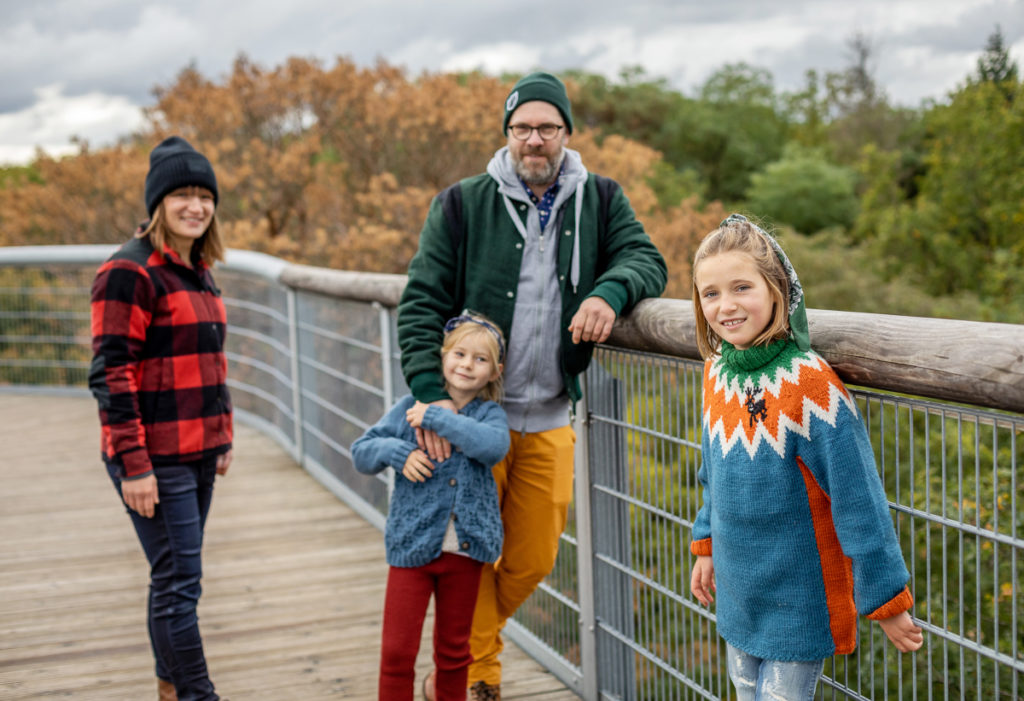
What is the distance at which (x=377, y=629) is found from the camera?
13.0 feet

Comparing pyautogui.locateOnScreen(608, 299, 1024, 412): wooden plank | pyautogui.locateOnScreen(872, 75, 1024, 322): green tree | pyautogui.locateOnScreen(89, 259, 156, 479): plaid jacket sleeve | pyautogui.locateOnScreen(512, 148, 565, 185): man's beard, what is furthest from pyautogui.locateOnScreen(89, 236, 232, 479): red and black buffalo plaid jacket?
pyautogui.locateOnScreen(872, 75, 1024, 322): green tree

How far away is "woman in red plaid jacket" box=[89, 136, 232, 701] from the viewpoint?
282cm

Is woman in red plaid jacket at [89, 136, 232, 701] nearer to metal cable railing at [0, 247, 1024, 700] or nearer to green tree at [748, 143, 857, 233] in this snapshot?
metal cable railing at [0, 247, 1024, 700]

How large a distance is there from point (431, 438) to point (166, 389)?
0.86m

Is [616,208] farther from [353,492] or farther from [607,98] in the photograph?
[607,98]

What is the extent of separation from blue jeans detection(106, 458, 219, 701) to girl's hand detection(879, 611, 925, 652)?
2037 millimetres

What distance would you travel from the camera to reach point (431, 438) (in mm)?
2721

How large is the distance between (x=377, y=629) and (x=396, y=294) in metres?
1.42

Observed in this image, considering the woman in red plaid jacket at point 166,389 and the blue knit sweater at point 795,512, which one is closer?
the blue knit sweater at point 795,512

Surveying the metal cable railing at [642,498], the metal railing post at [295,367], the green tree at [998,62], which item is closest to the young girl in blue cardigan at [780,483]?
the metal cable railing at [642,498]

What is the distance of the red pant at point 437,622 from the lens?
271 cm

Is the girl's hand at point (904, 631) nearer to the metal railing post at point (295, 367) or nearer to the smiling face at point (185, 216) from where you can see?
the smiling face at point (185, 216)

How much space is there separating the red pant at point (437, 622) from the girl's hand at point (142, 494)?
723mm

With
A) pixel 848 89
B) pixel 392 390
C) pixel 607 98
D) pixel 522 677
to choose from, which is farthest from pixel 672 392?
pixel 848 89
